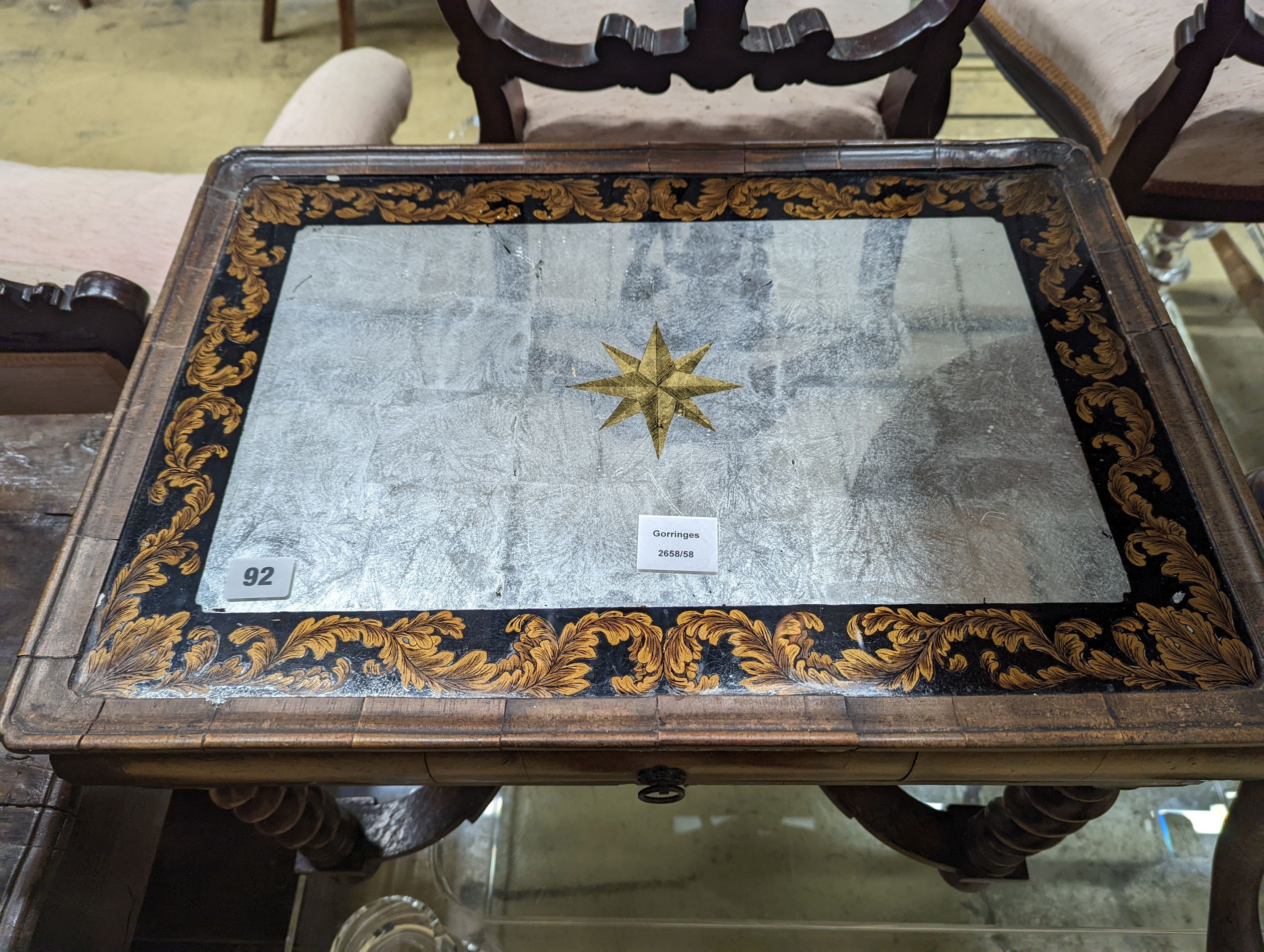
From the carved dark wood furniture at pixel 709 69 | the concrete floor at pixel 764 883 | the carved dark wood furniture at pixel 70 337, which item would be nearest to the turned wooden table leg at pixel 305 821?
the concrete floor at pixel 764 883

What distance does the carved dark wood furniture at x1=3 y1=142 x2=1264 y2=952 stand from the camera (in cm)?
96

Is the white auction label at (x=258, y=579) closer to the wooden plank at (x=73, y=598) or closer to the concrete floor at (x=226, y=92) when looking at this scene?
the wooden plank at (x=73, y=598)

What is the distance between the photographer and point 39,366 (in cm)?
148

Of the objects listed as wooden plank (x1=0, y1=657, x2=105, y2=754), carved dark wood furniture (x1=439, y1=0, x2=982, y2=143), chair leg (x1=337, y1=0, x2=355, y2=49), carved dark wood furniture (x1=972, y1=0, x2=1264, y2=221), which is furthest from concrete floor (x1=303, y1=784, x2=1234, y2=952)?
chair leg (x1=337, y1=0, x2=355, y2=49)

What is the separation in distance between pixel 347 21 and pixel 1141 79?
8.62 feet

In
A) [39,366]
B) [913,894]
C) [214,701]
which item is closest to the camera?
[214,701]

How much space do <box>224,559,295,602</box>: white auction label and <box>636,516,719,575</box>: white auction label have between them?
45 cm

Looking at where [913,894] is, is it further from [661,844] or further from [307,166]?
[307,166]

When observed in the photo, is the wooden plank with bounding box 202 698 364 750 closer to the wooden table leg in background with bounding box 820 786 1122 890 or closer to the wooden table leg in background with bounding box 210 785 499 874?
the wooden table leg in background with bounding box 210 785 499 874

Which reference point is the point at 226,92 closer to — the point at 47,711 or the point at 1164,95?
the point at 47,711

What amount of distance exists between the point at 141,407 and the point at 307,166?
560 mm

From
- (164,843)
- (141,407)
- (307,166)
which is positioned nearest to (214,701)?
(141,407)

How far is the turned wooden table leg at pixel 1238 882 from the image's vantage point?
1261 mm

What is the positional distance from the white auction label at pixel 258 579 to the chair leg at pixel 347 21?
Answer: 271cm
